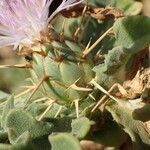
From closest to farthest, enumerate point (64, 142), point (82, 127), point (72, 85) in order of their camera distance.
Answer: point (64, 142) → point (82, 127) → point (72, 85)

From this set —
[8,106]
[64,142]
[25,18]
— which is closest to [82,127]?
[64,142]

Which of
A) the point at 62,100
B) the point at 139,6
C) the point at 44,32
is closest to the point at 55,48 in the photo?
the point at 44,32

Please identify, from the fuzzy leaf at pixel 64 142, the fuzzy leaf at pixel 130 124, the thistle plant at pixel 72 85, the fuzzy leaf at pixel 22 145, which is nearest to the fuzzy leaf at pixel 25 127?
the thistle plant at pixel 72 85

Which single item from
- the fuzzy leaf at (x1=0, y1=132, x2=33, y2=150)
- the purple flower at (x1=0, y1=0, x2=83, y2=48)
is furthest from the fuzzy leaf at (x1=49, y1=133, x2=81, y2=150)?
the purple flower at (x1=0, y1=0, x2=83, y2=48)

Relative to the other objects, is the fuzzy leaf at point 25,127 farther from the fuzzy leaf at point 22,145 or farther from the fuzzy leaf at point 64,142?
the fuzzy leaf at point 64,142

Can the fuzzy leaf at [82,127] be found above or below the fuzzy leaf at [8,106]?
below

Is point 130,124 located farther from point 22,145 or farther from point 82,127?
point 22,145

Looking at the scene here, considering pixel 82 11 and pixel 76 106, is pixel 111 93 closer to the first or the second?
pixel 76 106
